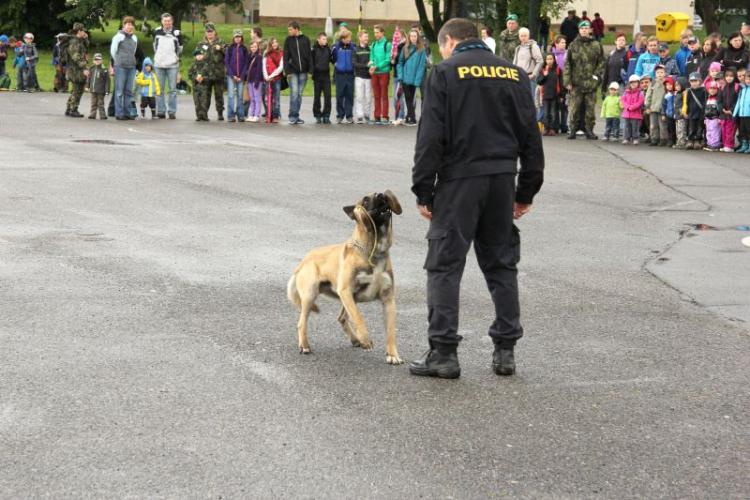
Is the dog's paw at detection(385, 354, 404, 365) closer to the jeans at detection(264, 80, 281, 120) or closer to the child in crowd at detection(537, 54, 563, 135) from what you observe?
the child in crowd at detection(537, 54, 563, 135)

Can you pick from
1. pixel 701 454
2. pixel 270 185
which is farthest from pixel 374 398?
pixel 270 185

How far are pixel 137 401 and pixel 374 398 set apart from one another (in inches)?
46.3

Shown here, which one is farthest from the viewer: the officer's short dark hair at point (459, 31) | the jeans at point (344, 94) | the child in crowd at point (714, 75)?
the jeans at point (344, 94)

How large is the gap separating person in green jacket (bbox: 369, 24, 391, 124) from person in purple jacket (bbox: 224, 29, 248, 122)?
2659mm

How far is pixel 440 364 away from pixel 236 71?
62.0ft

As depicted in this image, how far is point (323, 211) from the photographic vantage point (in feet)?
43.0

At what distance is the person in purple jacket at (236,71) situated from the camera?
2478cm

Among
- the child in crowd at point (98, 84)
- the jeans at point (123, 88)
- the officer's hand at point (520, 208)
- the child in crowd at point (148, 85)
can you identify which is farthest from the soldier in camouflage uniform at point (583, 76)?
the officer's hand at point (520, 208)

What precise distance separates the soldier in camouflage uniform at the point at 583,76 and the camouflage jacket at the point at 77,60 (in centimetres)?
970

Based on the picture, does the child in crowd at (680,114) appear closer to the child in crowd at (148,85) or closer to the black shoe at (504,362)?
the child in crowd at (148,85)

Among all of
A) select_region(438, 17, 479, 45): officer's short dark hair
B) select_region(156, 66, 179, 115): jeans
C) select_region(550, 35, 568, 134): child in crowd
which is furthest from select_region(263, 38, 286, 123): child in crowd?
select_region(438, 17, 479, 45): officer's short dark hair

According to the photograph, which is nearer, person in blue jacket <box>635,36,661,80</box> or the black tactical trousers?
the black tactical trousers

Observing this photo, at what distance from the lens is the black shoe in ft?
22.1

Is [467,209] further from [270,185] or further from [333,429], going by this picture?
[270,185]
